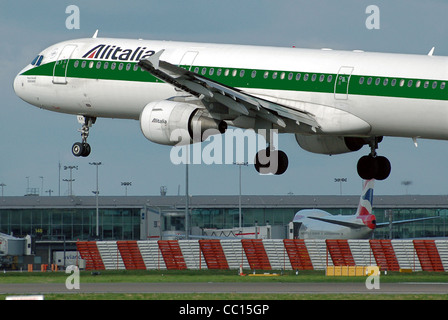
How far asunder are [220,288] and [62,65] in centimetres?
1714

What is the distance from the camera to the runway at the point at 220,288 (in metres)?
37.6

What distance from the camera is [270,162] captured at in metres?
49.0

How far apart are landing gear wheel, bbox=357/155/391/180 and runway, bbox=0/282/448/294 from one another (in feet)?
30.9

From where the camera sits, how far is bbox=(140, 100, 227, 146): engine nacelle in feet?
148

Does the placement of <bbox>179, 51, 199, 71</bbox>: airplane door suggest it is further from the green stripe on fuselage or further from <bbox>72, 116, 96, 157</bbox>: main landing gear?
<bbox>72, 116, 96, 157</bbox>: main landing gear

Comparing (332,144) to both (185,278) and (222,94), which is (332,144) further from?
(185,278)

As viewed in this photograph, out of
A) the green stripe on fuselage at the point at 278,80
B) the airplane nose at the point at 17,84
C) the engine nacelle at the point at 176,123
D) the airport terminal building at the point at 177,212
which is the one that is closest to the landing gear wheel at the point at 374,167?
the green stripe on fuselage at the point at 278,80

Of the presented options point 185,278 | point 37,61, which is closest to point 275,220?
point 37,61

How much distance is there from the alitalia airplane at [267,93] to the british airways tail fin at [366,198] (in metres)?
47.1

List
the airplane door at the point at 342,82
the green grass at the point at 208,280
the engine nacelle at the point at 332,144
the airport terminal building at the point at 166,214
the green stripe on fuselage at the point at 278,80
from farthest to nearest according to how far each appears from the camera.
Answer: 1. the airport terminal building at the point at 166,214
2. the engine nacelle at the point at 332,144
3. the airplane door at the point at 342,82
4. the green stripe on fuselage at the point at 278,80
5. the green grass at the point at 208,280

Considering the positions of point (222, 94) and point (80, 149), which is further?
point (80, 149)

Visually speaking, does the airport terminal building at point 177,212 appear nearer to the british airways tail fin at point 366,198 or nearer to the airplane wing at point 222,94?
the british airways tail fin at point 366,198

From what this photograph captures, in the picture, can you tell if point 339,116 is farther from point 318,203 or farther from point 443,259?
point 318,203

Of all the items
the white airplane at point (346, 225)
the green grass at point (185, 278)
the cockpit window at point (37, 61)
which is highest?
the cockpit window at point (37, 61)
